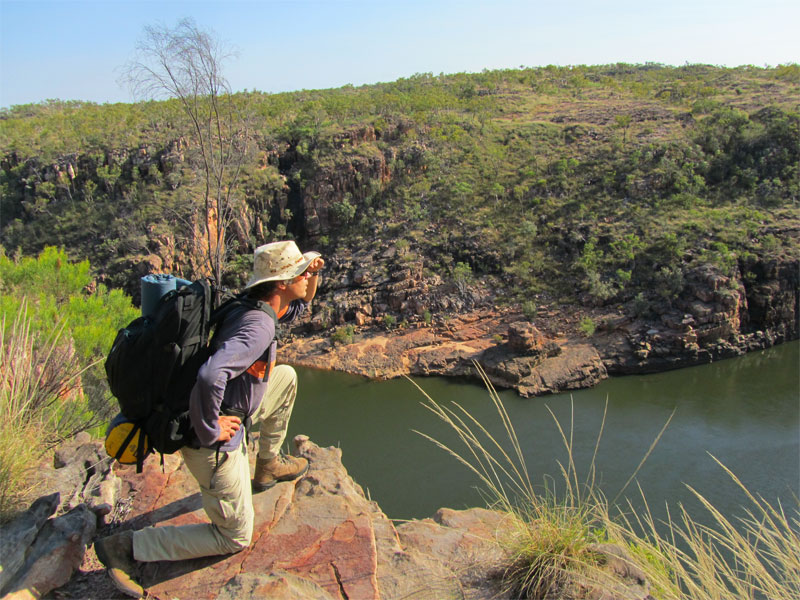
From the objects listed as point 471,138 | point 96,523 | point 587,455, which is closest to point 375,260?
point 471,138

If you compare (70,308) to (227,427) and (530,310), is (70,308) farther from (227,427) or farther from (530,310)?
(530,310)

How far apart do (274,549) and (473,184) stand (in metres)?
17.5

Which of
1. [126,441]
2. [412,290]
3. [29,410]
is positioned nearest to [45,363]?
[29,410]

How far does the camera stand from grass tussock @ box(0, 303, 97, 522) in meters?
2.29

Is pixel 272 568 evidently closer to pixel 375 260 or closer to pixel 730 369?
pixel 730 369

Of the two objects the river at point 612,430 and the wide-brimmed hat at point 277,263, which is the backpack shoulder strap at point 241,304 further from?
the river at point 612,430

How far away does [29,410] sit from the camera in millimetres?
2854

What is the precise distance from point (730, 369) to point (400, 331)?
8.21m

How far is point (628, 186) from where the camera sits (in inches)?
669

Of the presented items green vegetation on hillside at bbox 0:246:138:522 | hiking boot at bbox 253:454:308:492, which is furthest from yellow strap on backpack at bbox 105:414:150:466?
hiking boot at bbox 253:454:308:492

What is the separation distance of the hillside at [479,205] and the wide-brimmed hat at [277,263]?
11.2m

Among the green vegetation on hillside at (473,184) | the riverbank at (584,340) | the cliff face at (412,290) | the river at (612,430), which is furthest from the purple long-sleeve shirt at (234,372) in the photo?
the green vegetation on hillside at (473,184)

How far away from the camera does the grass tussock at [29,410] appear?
2287 mm

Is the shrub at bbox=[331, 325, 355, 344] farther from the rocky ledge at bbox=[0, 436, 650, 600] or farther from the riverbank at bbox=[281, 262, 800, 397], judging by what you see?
the rocky ledge at bbox=[0, 436, 650, 600]
